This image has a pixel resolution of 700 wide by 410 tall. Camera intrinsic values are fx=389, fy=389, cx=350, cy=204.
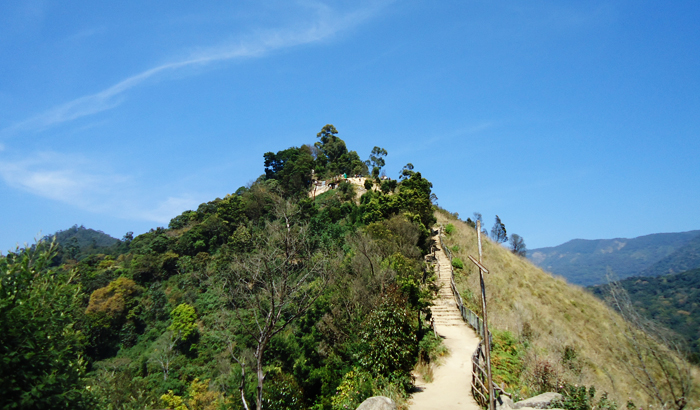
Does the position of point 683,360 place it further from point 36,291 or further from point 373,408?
point 36,291

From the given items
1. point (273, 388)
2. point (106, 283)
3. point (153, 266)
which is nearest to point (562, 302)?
point (273, 388)

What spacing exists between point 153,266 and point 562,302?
50.2m

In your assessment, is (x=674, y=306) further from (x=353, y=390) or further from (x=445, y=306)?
(x=353, y=390)

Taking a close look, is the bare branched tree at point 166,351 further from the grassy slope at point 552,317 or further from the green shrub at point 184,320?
the grassy slope at point 552,317

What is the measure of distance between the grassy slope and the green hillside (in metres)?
1.66

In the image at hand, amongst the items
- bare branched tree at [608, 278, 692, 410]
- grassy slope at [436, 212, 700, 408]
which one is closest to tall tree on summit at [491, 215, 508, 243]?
grassy slope at [436, 212, 700, 408]

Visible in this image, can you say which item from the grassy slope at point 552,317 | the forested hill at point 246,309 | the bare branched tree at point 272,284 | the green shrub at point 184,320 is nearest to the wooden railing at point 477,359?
the grassy slope at point 552,317

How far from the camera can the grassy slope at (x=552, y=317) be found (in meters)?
18.2

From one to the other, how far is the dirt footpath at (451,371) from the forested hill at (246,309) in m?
0.94

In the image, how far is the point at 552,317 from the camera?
27.6 m

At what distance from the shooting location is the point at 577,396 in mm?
11352

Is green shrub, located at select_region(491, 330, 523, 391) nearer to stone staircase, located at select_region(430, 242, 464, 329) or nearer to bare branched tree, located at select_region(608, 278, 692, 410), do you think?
stone staircase, located at select_region(430, 242, 464, 329)

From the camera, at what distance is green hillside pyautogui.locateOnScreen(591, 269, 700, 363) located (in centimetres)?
1091

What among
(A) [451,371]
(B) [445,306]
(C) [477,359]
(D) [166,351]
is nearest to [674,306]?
(B) [445,306]
